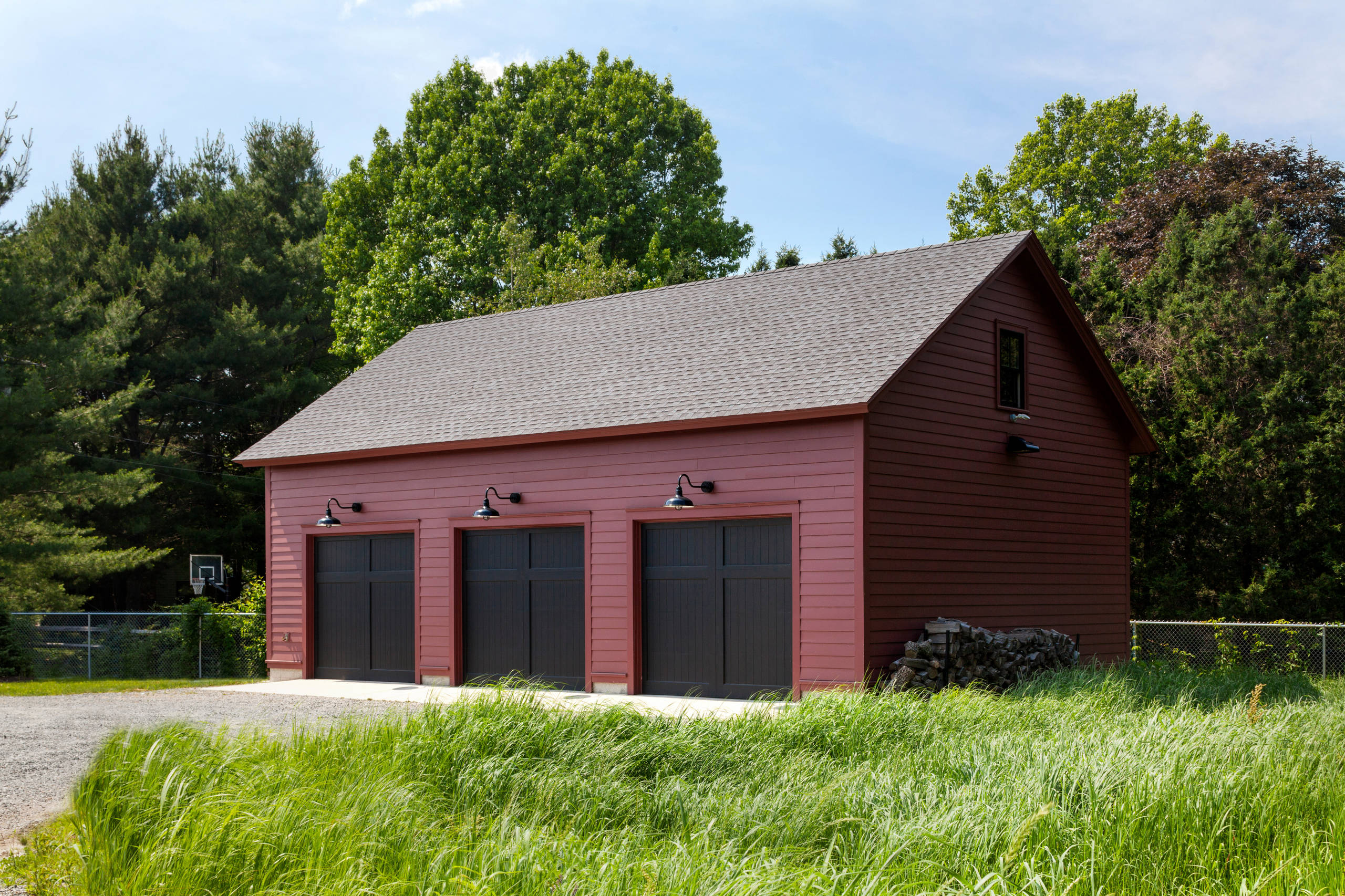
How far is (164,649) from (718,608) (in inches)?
489

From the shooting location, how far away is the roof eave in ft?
42.6

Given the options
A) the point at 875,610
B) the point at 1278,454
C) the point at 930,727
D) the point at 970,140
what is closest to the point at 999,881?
the point at 930,727

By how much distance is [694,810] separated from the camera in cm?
631

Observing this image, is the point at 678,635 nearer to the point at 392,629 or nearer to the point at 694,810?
the point at 392,629

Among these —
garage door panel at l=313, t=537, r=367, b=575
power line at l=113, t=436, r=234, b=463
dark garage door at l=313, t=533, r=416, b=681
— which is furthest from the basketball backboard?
power line at l=113, t=436, r=234, b=463

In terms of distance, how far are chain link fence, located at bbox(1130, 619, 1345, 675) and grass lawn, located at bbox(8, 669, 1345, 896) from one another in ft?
31.9

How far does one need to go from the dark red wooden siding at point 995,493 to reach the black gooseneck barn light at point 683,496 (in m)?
2.00

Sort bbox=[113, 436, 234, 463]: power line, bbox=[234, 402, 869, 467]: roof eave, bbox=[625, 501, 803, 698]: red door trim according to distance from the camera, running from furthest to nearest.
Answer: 1. bbox=[113, 436, 234, 463]: power line
2. bbox=[625, 501, 803, 698]: red door trim
3. bbox=[234, 402, 869, 467]: roof eave

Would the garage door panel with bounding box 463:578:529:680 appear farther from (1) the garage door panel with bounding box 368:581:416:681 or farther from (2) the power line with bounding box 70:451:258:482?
(2) the power line with bounding box 70:451:258:482

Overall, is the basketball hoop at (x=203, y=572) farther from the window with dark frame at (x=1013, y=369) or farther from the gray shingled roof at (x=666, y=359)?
the window with dark frame at (x=1013, y=369)

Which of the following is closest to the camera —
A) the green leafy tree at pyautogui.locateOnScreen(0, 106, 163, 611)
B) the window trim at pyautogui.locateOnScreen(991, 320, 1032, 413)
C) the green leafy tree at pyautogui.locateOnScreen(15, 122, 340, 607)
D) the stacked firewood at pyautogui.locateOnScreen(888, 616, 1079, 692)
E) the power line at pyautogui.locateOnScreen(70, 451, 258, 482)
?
the stacked firewood at pyautogui.locateOnScreen(888, 616, 1079, 692)

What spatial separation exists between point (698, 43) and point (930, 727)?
9239 mm

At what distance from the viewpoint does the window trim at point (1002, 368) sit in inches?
599

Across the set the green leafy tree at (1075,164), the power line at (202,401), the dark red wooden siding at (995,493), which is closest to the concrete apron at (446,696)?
the dark red wooden siding at (995,493)
